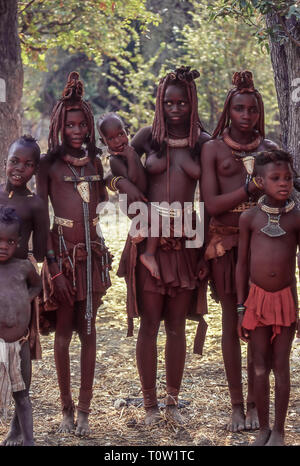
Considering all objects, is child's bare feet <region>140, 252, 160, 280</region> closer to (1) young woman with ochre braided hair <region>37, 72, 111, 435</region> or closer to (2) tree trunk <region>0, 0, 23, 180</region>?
(1) young woman with ochre braided hair <region>37, 72, 111, 435</region>

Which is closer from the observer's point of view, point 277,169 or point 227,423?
point 277,169

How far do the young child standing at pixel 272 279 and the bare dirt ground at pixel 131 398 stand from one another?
0.45 metres

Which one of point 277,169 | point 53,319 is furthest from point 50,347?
point 277,169

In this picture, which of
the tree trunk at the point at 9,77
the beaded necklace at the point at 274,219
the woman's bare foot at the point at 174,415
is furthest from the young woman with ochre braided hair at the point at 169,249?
the tree trunk at the point at 9,77

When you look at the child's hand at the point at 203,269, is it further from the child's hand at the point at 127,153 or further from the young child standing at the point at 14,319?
the young child standing at the point at 14,319

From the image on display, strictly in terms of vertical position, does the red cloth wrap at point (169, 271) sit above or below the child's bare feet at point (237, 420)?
Answer: above

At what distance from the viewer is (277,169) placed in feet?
11.3

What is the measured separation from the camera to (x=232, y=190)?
390 centimetres

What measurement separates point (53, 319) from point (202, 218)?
3.74 ft

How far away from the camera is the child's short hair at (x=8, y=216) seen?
346 centimetres

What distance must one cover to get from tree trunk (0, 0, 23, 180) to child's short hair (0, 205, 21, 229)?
3111mm

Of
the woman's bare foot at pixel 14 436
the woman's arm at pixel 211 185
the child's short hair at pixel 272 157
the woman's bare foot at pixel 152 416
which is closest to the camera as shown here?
the child's short hair at pixel 272 157

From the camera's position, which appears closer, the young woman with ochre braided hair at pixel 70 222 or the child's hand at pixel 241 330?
the child's hand at pixel 241 330

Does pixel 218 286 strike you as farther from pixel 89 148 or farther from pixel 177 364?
pixel 89 148
